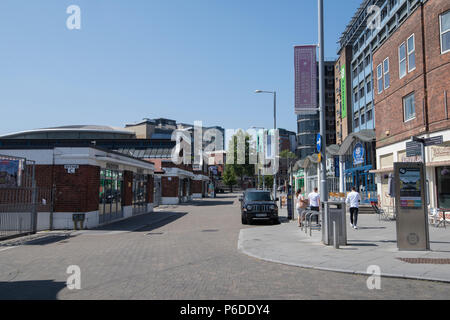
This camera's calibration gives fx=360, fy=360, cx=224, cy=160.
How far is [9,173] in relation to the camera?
43.5 ft

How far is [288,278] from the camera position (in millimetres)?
6812

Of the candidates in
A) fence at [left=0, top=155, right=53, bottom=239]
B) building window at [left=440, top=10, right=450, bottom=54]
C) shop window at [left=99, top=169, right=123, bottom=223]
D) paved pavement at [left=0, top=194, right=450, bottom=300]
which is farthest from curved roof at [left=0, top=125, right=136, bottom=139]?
building window at [left=440, top=10, right=450, bottom=54]

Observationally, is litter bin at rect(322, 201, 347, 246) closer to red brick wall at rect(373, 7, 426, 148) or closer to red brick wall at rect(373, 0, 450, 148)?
red brick wall at rect(373, 0, 450, 148)

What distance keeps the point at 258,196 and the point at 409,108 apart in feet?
30.0

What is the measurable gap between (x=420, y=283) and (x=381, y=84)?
18679 millimetres

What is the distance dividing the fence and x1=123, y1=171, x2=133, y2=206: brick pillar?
5658mm

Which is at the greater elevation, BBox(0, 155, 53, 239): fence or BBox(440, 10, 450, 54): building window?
BBox(440, 10, 450, 54): building window

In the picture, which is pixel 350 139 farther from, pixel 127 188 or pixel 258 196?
pixel 127 188

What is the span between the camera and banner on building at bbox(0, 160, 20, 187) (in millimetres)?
13031

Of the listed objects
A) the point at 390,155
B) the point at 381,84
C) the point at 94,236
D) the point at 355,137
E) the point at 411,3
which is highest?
the point at 411,3

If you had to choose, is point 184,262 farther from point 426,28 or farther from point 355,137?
point 355,137

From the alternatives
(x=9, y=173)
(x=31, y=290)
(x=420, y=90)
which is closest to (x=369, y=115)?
(x=420, y=90)
